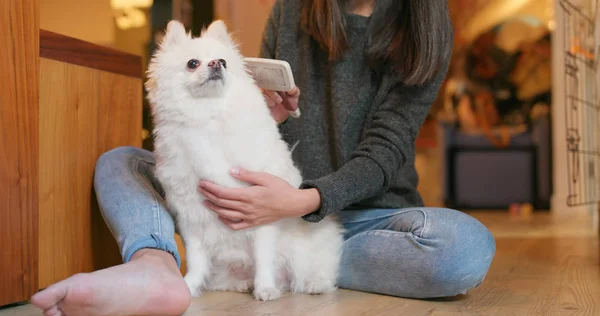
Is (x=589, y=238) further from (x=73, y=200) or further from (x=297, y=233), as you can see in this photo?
(x=73, y=200)

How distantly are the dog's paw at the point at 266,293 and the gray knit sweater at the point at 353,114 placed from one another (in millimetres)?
270

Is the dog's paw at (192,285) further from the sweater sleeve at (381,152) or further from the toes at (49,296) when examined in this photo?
the toes at (49,296)

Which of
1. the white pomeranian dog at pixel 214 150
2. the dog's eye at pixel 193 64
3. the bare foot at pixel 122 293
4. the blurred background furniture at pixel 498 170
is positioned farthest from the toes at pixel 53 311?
the blurred background furniture at pixel 498 170

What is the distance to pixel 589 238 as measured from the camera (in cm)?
262

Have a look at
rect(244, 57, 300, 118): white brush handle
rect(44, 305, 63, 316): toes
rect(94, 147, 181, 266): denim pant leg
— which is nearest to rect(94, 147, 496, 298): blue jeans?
rect(94, 147, 181, 266): denim pant leg

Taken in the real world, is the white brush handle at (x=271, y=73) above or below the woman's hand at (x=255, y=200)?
above

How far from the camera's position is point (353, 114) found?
4.94ft

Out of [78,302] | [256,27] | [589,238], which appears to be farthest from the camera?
[256,27]

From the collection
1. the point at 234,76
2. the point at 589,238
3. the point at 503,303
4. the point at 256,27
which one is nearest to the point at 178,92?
the point at 234,76

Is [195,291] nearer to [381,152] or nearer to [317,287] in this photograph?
[317,287]

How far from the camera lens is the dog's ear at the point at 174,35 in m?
1.25

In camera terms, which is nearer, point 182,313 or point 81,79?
point 182,313

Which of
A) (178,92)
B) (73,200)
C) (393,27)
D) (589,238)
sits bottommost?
(589,238)

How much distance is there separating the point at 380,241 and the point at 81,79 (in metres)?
0.78
